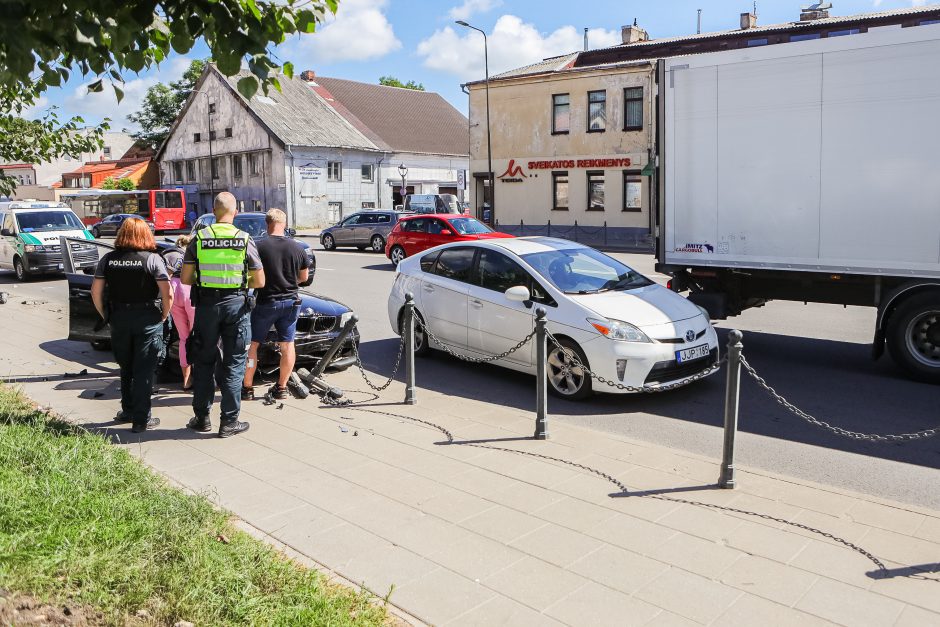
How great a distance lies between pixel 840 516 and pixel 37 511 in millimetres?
4786

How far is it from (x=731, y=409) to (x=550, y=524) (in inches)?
61.5

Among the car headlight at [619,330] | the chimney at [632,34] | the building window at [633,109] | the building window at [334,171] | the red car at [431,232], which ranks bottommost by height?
the car headlight at [619,330]

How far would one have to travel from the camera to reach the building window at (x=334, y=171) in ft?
169

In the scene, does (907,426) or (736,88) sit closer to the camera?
(907,426)

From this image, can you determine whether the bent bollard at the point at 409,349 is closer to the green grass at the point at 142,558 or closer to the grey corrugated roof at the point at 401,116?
the green grass at the point at 142,558

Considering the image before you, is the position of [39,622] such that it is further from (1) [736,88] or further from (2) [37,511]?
(1) [736,88]

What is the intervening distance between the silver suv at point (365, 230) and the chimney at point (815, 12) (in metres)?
25.1

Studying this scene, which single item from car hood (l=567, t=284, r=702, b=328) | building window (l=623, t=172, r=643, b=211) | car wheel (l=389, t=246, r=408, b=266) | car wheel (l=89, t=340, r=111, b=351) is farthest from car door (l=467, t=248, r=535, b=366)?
building window (l=623, t=172, r=643, b=211)

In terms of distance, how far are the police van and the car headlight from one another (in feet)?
55.2

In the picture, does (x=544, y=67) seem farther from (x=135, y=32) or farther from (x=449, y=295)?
(x=135, y=32)

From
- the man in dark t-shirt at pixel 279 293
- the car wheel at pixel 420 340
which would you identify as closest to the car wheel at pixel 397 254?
the car wheel at pixel 420 340

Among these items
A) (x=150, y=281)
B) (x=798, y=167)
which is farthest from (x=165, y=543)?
(x=798, y=167)

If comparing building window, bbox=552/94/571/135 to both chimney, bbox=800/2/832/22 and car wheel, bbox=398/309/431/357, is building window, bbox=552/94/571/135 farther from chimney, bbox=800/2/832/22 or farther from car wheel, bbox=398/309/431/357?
car wheel, bbox=398/309/431/357

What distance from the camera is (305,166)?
50.3m
